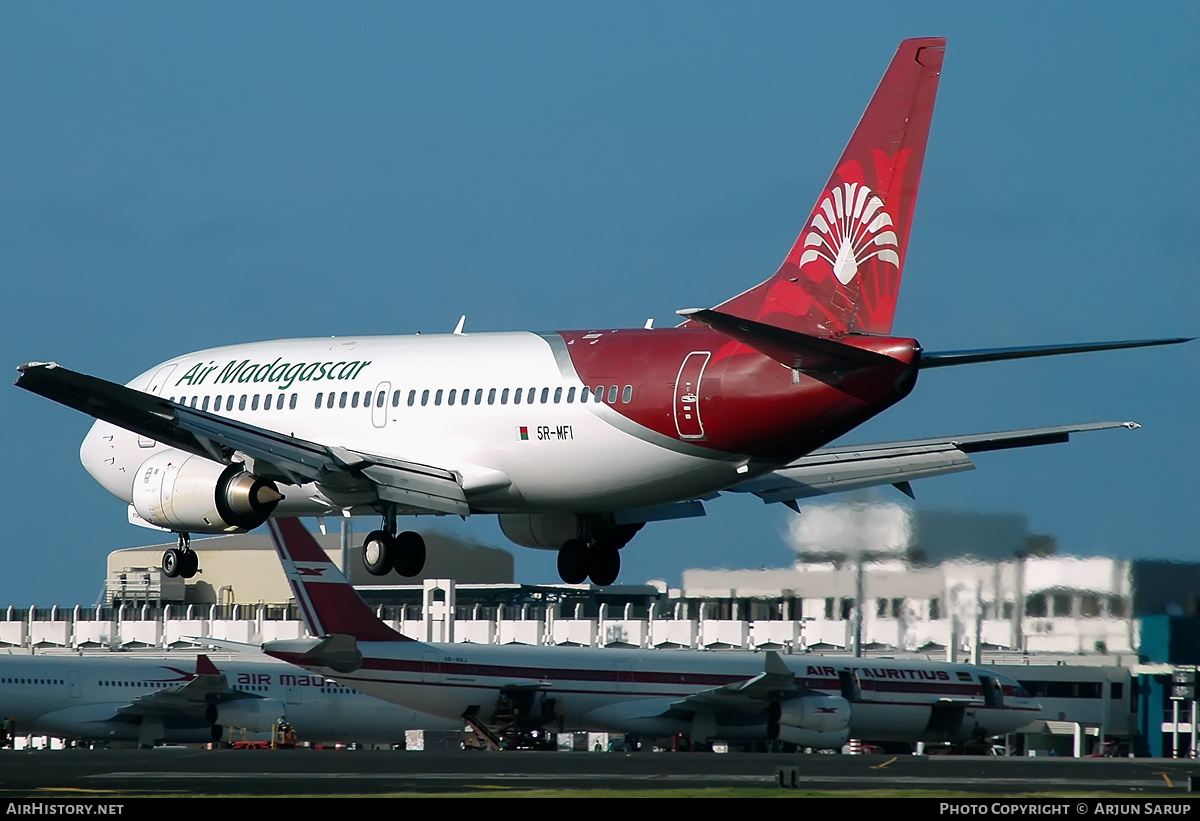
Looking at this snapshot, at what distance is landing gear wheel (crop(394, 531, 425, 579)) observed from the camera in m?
35.6

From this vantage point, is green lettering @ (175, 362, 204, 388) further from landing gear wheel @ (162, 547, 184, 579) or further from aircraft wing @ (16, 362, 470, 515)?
aircraft wing @ (16, 362, 470, 515)

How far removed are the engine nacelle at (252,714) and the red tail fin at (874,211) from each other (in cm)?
4110

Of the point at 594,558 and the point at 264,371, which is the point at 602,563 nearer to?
the point at 594,558

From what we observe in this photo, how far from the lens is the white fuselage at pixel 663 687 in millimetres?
67375

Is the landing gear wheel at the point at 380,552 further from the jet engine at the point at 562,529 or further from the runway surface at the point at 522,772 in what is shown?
the runway surface at the point at 522,772

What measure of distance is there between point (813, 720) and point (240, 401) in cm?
3409

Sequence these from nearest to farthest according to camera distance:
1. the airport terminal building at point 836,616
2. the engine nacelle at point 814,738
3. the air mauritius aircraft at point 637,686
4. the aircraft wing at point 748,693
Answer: the airport terminal building at point 836,616 < the air mauritius aircraft at point 637,686 < the aircraft wing at point 748,693 < the engine nacelle at point 814,738

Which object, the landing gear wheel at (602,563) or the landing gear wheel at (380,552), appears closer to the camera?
the landing gear wheel at (380,552)

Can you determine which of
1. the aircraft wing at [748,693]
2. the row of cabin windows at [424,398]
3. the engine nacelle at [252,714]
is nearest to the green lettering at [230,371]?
the row of cabin windows at [424,398]

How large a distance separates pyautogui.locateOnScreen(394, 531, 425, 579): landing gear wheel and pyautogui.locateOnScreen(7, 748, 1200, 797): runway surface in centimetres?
681

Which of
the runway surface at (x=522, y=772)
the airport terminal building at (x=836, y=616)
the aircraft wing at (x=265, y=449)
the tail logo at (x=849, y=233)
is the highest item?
the tail logo at (x=849, y=233)

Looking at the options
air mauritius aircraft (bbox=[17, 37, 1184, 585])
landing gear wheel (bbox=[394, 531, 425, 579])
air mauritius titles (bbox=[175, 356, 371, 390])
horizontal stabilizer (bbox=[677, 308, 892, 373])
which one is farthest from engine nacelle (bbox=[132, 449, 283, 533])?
horizontal stabilizer (bbox=[677, 308, 892, 373])

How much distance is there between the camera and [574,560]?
38.3 m

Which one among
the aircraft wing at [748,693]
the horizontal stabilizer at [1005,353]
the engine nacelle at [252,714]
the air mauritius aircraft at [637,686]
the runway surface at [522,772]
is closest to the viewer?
the horizontal stabilizer at [1005,353]
